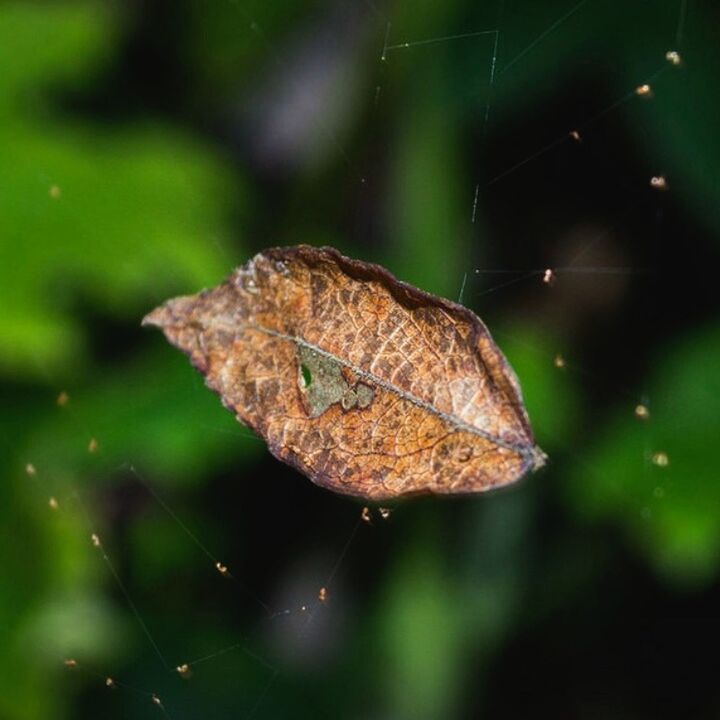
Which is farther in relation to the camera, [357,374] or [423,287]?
[423,287]

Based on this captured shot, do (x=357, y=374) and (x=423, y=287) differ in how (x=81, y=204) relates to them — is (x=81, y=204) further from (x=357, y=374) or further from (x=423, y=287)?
(x=357, y=374)

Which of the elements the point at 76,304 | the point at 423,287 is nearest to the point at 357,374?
the point at 423,287

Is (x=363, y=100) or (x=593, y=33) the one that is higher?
(x=593, y=33)

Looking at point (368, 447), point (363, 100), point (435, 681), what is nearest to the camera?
point (368, 447)

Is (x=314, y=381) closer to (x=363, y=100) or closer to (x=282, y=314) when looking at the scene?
(x=282, y=314)

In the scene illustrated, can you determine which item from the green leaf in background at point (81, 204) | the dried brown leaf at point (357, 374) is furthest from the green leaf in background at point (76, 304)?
the dried brown leaf at point (357, 374)

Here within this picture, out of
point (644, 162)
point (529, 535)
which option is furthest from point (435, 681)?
point (644, 162)
